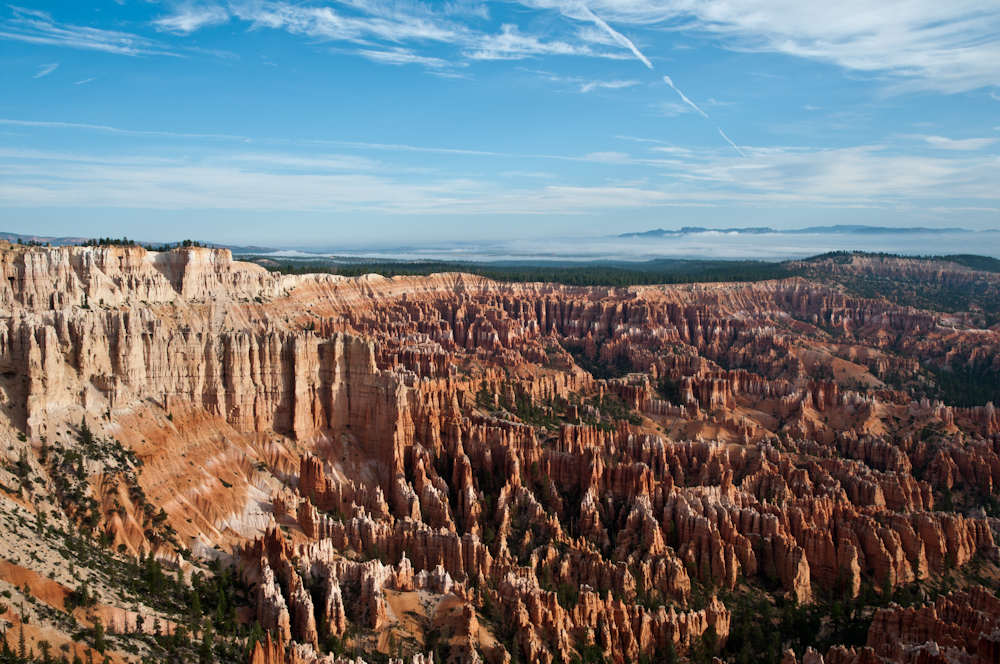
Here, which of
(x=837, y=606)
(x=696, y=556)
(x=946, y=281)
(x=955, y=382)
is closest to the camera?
(x=837, y=606)

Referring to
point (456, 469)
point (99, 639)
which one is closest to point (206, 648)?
point (99, 639)

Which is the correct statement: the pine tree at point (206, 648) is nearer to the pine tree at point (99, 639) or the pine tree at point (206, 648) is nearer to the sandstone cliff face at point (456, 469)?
the sandstone cliff face at point (456, 469)

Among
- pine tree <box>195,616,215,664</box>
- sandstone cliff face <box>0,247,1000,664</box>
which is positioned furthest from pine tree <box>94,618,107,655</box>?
sandstone cliff face <box>0,247,1000,664</box>

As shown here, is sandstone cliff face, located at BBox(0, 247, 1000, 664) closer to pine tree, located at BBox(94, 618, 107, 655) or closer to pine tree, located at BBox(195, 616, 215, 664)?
pine tree, located at BBox(195, 616, 215, 664)

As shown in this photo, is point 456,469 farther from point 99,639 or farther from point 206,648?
point 99,639

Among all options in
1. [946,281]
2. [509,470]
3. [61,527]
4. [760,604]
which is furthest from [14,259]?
[946,281]

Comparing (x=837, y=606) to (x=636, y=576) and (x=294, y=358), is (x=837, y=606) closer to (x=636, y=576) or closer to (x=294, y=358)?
(x=636, y=576)

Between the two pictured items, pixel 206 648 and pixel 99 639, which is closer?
pixel 99 639

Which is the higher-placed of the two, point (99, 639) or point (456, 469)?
point (99, 639)
